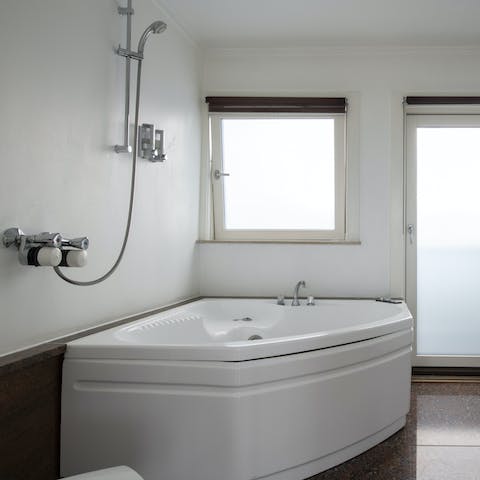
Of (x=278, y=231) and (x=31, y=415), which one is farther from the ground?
(x=278, y=231)

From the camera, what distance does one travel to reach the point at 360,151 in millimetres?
3650

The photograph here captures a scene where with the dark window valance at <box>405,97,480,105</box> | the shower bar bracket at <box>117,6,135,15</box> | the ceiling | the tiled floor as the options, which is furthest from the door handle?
the shower bar bracket at <box>117,6,135,15</box>

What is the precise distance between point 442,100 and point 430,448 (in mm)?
2252

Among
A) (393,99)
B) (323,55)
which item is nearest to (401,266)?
(393,99)

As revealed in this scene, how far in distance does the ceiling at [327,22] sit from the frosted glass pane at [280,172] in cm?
54

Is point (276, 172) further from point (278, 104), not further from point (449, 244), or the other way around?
point (449, 244)

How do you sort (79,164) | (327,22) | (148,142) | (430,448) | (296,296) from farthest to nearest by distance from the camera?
(296,296) → (327,22) → (148,142) → (430,448) → (79,164)

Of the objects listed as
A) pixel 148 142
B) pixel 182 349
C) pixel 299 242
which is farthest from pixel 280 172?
pixel 182 349

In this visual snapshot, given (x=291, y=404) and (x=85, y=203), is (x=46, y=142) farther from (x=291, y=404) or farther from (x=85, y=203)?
(x=291, y=404)

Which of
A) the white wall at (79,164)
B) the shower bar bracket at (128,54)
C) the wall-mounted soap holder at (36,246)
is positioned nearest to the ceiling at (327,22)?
the white wall at (79,164)

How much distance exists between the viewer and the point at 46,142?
183 centimetres

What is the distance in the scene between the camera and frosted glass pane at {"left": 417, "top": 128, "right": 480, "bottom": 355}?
12.0ft

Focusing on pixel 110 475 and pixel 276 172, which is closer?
pixel 110 475

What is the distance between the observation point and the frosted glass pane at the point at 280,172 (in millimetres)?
3721
